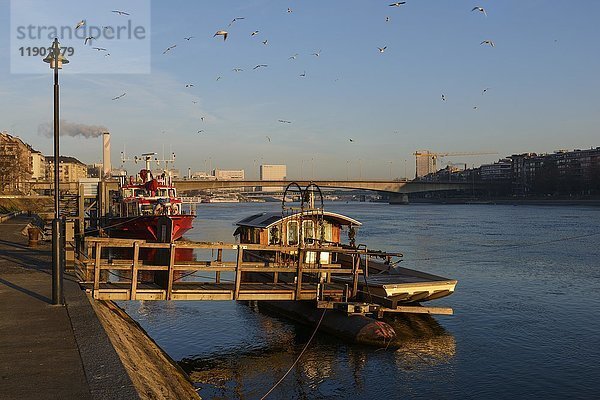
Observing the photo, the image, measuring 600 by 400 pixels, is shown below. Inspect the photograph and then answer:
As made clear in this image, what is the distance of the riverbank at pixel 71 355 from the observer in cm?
846

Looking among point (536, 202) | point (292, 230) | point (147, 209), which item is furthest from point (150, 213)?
point (536, 202)

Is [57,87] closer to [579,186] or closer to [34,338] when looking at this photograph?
[34,338]

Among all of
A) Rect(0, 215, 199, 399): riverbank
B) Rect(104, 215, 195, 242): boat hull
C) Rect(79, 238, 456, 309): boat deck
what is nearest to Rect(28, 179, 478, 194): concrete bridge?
Rect(104, 215, 195, 242): boat hull

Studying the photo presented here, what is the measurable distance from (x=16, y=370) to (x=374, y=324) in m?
13.0

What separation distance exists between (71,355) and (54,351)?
0.43m

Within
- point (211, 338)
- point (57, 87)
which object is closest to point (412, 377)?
point (211, 338)

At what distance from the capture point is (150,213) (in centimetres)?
5212

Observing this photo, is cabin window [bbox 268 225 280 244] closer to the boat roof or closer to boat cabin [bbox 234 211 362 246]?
boat cabin [bbox 234 211 362 246]

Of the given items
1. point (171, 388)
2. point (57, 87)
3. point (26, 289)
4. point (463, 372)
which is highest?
point (57, 87)

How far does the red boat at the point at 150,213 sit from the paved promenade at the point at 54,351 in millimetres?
30924

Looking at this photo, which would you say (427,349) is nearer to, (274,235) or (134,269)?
(134,269)

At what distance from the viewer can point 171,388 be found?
11492 millimetres

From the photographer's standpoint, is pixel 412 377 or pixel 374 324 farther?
pixel 374 324

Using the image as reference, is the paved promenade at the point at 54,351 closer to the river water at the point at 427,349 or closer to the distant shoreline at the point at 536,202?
the river water at the point at 427,349
